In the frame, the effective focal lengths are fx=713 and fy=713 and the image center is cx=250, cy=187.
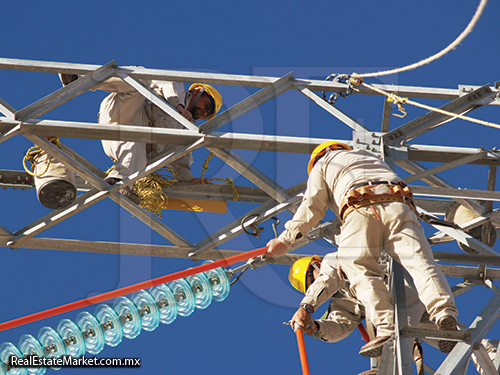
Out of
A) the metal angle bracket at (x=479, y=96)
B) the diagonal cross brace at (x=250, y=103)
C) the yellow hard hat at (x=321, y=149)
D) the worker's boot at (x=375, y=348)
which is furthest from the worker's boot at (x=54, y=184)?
the metal angle bracket at (x=479, y=96)

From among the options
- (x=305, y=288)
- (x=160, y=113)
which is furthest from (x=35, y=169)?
(x=305, y=288)

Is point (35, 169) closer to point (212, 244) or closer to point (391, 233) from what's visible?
point (212, 244)

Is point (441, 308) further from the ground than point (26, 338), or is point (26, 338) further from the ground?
point (26, 338)

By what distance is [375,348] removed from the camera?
570 cm

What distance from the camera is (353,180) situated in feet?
Result: 19.9

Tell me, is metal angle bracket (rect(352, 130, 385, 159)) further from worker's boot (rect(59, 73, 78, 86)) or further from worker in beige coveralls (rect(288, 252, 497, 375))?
worker's boot (rect(59, 73, 78, 86))

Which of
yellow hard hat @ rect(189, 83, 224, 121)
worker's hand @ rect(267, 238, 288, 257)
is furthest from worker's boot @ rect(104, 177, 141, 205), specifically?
worker's hand @ rect(267, 238, 288, 257)

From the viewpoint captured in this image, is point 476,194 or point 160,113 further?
point 160,113

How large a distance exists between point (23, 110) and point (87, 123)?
2.17ft

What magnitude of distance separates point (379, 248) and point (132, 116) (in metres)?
4.04

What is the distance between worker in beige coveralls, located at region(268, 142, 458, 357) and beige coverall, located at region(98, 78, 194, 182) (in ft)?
8.49

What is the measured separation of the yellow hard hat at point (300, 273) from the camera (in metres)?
7.84

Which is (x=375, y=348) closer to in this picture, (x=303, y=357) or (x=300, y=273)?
(x=303, y=357)

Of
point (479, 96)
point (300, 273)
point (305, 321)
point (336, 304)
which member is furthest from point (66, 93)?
point (479, 96)
